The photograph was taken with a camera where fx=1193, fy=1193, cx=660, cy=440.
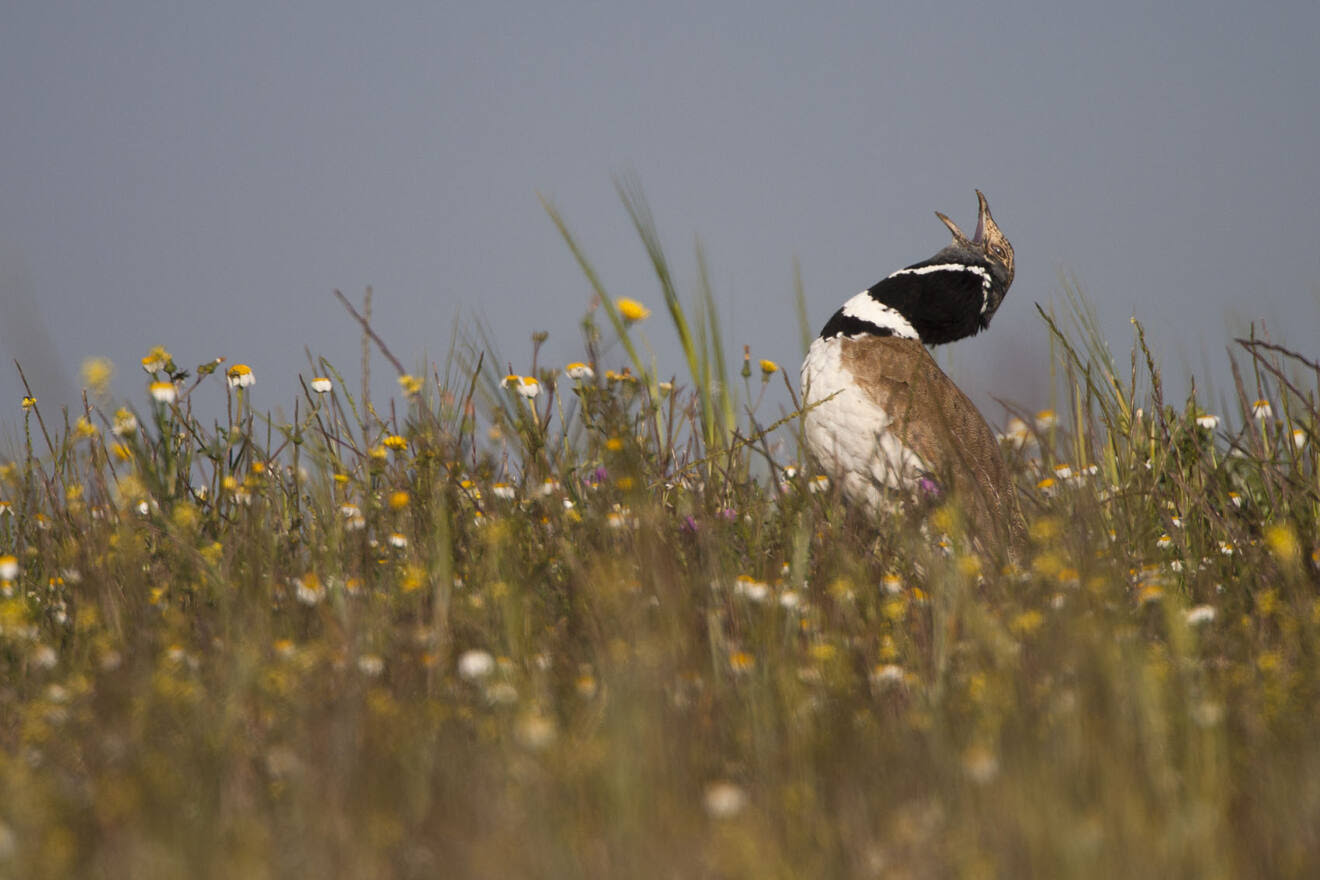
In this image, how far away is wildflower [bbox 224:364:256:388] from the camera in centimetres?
392

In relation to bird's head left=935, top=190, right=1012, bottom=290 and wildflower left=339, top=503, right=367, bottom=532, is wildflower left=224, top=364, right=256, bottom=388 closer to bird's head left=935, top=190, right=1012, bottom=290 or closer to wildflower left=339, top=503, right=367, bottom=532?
wildflower left=339, top=503, right=367, bottom=532

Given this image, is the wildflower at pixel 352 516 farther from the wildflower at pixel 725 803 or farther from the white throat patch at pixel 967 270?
the white throat patch at pixel 967 270

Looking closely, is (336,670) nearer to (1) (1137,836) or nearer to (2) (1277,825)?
(1) (1137,836)

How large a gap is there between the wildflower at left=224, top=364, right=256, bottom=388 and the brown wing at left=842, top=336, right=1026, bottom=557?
2.04m

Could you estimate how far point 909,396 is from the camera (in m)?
3.66

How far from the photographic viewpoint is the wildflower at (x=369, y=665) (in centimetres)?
243

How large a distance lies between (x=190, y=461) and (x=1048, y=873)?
3057 mm

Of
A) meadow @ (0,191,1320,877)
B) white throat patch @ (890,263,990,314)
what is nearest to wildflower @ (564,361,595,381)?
meadow @ (0,191,1320,877)

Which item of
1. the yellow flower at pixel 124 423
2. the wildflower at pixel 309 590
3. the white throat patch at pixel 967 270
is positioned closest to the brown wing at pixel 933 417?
the white throat patch at pixel 967 270

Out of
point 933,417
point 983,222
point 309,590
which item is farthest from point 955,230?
point 309,590

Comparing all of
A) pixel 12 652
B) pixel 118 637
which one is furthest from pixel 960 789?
pixel 12 652

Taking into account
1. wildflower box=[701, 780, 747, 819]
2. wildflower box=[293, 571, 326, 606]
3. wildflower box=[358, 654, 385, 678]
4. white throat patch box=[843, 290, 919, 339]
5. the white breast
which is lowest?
wildflower box=[701, 780, 747, 819]

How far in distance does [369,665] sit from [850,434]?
2.13 m

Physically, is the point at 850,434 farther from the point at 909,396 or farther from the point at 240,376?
the point at 240,376
